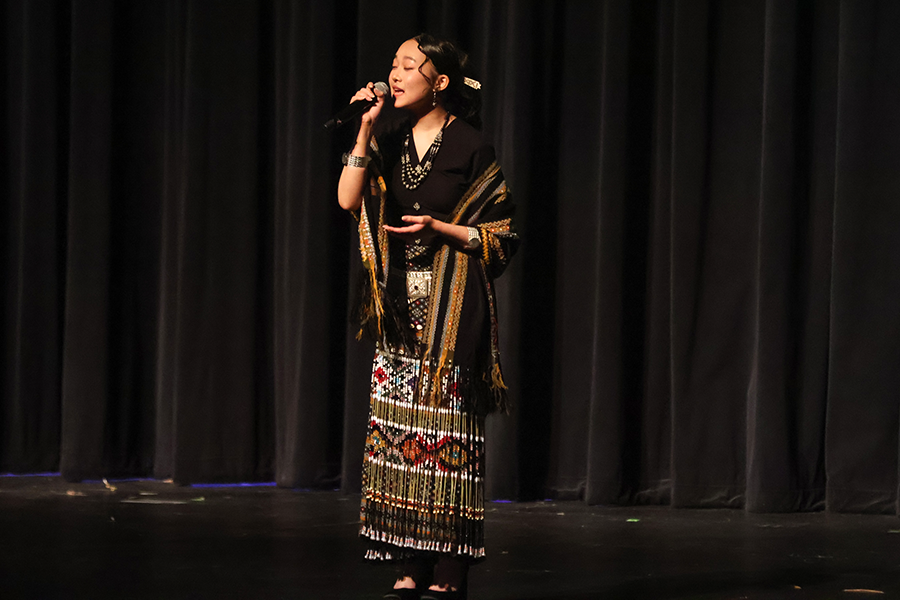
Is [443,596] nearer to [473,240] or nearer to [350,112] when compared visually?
[473,240]

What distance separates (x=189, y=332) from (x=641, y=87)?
2.10m

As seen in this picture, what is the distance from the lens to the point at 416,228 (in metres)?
2.21

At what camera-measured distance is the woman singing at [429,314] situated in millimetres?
2363

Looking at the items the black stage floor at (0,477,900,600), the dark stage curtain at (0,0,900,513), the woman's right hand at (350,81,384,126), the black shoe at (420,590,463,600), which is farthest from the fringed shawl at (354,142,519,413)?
the dark stage curtain at (0,0,900,513)

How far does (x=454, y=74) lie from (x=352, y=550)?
4.95 feet

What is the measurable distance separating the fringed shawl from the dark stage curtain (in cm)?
170

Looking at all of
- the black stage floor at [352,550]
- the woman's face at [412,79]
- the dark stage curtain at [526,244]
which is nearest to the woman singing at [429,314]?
the woman's face at [412,79]

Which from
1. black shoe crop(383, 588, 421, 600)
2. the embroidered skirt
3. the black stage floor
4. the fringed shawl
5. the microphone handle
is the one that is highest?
the microphone handle

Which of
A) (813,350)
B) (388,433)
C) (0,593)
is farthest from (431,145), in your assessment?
(813,350)

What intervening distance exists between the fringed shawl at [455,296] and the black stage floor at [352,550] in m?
0.62

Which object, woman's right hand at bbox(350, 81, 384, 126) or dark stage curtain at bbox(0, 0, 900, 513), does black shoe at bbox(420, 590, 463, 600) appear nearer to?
woman's right hand at bbox(350, 81, 384, 126)

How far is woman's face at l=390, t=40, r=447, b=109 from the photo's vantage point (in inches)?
92.9

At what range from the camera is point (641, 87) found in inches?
165

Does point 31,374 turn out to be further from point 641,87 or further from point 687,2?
point 687,2
